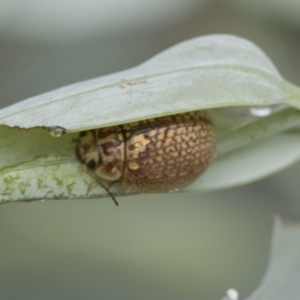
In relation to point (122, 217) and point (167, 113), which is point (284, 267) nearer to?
point (167, 113)

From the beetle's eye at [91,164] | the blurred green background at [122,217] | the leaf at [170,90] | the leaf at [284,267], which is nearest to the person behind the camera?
the leaf at [170,90]

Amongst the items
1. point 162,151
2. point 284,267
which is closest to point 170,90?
point 162,151

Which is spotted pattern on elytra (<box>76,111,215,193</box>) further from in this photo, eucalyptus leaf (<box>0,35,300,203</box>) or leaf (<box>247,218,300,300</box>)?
leaf (<box>247,218,300,300</box>)

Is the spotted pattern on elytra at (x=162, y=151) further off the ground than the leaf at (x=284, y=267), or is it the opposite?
the spotted pattern on elytra at (x=162, y=151)

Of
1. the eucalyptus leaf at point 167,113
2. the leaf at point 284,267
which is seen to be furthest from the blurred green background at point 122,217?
the eucalyptus leaf at point 167,113

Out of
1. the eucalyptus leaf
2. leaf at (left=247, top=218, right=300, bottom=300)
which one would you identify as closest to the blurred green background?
leaf at (left=247, top=218, right=300, bottom=300)

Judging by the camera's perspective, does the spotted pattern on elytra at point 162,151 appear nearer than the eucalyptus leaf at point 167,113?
No

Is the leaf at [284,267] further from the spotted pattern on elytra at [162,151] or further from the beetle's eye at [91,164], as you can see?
the beetle's eye at [91,164]

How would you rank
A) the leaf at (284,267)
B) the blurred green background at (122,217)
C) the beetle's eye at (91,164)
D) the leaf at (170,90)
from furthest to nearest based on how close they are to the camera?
the blurred green background at (122,217) → the leaf at (284,267) → the beetle's eye at (91,164) → the leaf at (170,90)
